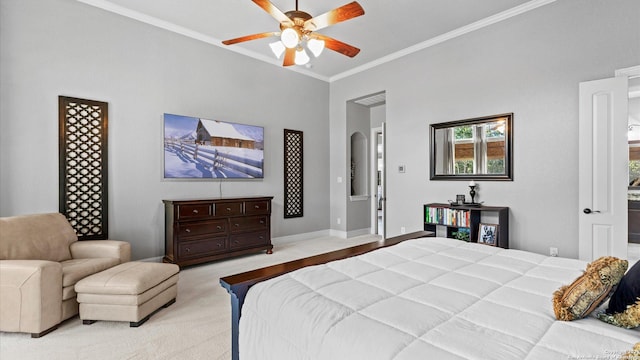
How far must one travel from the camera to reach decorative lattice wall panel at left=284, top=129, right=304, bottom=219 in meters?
5.32

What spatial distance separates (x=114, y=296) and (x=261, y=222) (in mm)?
2320

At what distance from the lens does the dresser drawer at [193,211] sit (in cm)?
369

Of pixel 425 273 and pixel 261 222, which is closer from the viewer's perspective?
pixel 425 273

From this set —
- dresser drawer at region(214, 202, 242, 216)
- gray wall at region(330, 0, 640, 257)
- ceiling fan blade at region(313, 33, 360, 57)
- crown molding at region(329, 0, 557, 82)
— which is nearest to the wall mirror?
gray wall at region(330, 0, 640, 257)

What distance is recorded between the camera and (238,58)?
473 cm

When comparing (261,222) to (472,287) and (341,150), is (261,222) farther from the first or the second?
(472,287)

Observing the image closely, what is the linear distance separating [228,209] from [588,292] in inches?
149

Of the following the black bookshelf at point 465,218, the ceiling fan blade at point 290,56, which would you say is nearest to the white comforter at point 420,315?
the black bookshelf at point 465,218

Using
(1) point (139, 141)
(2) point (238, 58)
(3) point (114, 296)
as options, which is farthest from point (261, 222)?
(2) point (238, 58)

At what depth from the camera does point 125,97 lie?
12.1ft

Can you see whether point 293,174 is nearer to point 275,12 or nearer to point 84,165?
point 84,165

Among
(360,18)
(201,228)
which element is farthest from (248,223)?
(360,18)

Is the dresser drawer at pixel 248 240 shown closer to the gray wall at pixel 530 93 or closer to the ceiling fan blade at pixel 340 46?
the gray wall at pixel 530 93

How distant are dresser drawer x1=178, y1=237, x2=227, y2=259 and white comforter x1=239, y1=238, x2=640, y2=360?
2687 millimetres
